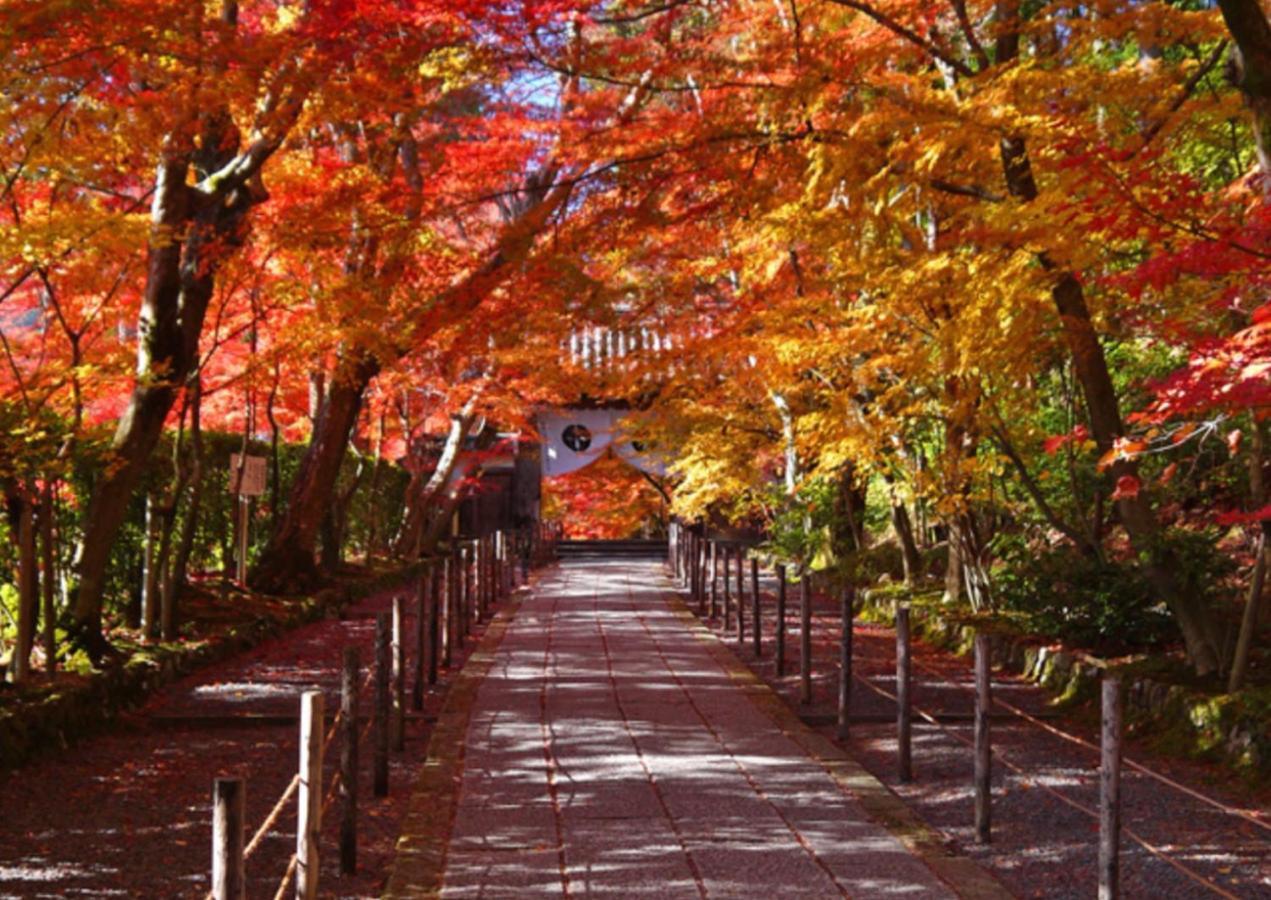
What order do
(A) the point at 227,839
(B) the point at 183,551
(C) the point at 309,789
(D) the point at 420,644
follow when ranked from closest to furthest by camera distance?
1. (A) the point at 227,839
2. (C) the point at 309,789
3. (D) the point at 420,644
4. (B) the point at 183,551

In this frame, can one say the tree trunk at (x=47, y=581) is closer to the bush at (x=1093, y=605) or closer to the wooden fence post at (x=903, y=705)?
the wooden fence post at (x=903, y=705)

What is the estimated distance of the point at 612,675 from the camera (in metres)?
12.4

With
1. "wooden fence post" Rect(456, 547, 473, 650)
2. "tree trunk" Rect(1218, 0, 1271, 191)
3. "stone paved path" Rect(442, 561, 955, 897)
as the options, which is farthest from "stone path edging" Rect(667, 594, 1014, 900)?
"wooden fence post" Rect(456, 547, 473, 650)

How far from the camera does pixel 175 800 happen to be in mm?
7680

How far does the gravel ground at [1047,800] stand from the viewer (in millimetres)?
6219

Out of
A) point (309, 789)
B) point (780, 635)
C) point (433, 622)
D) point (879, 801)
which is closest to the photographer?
point (309, 789)

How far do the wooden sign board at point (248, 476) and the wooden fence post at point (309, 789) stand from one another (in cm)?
1127

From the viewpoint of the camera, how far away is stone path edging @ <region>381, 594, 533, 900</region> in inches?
235

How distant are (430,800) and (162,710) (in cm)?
387

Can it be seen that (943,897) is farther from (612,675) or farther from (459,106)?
(459,106)

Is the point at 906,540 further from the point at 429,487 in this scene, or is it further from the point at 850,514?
the point at 429,487

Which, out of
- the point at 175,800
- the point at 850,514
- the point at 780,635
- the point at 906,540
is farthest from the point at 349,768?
Answer: the point at 850,514

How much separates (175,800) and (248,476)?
28.3 ft

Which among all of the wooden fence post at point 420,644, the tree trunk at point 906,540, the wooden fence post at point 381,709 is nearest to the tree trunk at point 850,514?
the tree trunk at point 906,540
